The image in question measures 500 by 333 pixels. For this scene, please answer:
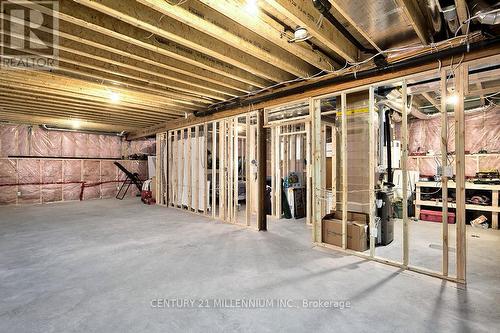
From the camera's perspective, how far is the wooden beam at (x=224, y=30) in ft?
7.59

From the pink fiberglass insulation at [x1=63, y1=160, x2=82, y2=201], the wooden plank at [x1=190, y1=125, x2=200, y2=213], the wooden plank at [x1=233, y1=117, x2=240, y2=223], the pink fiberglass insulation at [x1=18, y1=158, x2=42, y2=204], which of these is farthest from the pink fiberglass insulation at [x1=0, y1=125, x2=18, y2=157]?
the wooden plank at [x1=233, y1=117, x2=240, y2=223]

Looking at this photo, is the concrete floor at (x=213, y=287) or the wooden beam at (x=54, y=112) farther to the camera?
the wooden beam at (x=54, y=112)

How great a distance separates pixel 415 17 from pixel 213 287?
326cm

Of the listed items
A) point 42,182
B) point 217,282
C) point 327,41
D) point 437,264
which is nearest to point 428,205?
point 437,264

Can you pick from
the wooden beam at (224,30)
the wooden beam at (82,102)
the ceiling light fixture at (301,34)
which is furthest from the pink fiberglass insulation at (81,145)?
the ceiling light fixture at (301,34)

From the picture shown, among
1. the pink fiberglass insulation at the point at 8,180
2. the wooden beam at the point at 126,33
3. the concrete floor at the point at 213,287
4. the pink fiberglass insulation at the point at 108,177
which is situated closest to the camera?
the concrete floor at the point at 213,287

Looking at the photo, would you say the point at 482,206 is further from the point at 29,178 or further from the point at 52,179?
the point at 29,178

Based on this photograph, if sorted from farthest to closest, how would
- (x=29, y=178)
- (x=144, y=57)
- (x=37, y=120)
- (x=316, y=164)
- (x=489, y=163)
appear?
(x=29, y=178), (x=37, y=120), (x=489, y=163), (x=316, y=164), (x=144, y=57)

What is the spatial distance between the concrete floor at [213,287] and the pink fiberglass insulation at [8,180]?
4.82 m

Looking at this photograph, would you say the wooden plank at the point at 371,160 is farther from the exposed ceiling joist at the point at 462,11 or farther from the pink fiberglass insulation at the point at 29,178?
the pink fiberglass insulation at the point at 29,178

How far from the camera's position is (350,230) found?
3.59m

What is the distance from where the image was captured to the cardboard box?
3506 millimetres

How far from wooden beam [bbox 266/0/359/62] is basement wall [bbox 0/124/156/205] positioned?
955cm

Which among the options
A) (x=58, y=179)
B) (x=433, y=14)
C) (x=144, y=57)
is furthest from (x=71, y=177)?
(x=433, y=14)
